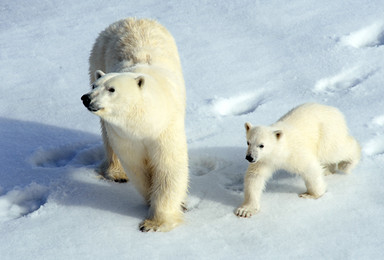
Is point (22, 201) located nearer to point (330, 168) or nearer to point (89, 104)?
point (89, 104)

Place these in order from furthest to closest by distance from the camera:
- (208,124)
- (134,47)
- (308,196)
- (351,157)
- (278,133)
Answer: (208,124) → (134,47) → (351,157) → (308,196) → (278,133)

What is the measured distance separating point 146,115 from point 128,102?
16 centimetres

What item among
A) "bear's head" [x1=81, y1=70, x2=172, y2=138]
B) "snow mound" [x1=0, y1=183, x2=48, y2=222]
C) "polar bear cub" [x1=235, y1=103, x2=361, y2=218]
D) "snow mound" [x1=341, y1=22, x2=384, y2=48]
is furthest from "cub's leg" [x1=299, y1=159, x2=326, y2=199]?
"snow mound" [x1=341, y1=22, x2=384, y2=48]

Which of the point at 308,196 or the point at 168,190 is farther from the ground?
the point at 168,190

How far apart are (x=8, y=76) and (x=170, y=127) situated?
367 centimetres

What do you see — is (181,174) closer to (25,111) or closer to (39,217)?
(39,217)

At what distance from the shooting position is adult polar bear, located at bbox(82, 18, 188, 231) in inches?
132

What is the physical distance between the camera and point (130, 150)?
378cm

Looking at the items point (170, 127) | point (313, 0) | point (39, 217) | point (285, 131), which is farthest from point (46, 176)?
point (313, 0)

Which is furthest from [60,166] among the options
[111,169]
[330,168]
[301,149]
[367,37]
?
[367,37]

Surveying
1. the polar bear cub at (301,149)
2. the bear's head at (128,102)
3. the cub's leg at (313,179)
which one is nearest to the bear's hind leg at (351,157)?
the polar bear cub at (301,149)

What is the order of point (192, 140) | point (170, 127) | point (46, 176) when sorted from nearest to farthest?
point (170, 127) → point (46, 176) → point (192, 140)

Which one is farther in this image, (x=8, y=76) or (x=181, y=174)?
(x=8, y=76)

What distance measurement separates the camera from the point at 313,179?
157 inches
